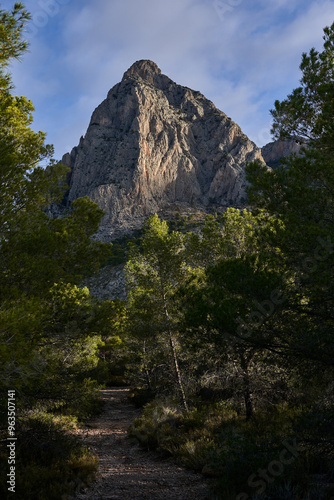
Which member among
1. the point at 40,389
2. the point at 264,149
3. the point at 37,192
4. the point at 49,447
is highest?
the point at 264,149

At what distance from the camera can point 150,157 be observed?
104625mm

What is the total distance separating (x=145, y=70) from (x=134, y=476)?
16355cm

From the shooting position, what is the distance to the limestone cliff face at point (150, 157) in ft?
321

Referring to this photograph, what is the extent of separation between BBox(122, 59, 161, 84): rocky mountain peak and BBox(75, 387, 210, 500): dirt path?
155078mm

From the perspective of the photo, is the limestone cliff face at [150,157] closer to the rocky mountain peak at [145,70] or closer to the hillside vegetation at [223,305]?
the rocky mountain peak at [145,70]

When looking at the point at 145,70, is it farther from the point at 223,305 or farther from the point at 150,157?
the point at 223,305

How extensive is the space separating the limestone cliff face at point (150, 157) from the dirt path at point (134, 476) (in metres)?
78.0

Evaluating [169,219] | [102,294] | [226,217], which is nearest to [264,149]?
[169,219]

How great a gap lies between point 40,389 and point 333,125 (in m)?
8.46

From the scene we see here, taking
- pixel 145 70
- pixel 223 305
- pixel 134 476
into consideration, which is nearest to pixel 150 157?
pixel 145 70

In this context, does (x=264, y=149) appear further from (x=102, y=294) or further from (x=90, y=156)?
(x=102, y=294)

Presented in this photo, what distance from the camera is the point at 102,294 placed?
5672 cm

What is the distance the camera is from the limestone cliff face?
321ft

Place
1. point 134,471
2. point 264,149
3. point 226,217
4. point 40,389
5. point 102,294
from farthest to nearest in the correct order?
point 264,149
point 102,294
point 226,217
point 134,471
point 40,389
